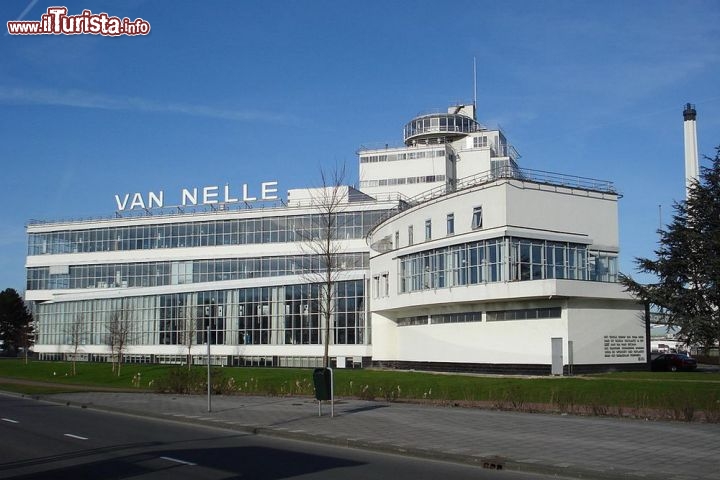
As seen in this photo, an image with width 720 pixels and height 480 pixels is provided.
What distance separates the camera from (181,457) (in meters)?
15.1

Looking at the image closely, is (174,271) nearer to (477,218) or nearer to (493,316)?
(477,218)

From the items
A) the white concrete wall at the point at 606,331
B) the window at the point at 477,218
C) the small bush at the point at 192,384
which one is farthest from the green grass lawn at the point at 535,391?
the window at the point at 477,218

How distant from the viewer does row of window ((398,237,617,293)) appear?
42.9 meters

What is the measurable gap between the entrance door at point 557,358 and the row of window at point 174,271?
34.0 metres

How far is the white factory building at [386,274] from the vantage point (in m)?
43.2

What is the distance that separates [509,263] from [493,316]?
449 centimetres

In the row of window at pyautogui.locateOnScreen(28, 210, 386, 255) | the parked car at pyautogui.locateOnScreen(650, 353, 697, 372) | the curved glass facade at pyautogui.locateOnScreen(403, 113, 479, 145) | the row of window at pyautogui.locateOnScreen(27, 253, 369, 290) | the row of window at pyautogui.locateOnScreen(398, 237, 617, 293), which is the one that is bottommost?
the parked car at pyautogui.locateOnScreen(650, 353, 697, 372)

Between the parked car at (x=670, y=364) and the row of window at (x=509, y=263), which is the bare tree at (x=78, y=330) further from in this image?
the parked car at (x=670, y=364)

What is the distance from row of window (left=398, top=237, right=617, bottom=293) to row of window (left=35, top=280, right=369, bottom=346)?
12.0 m

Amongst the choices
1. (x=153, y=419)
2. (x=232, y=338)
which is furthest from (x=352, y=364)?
(x=153, y=419)

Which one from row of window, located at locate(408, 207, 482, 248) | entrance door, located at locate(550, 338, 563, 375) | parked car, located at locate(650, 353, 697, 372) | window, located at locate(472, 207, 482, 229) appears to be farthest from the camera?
parked car, located at locate(650, 353, 697, 372)

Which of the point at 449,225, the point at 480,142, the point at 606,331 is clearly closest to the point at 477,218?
the point at 449,225

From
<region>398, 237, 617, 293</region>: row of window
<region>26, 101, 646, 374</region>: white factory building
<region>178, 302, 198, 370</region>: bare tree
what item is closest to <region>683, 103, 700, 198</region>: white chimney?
<region>26, 101, 646, 374</region>: white factory building

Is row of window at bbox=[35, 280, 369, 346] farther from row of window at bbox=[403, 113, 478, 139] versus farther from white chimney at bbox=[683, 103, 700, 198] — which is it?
row of window at bbox=[403, 113, 478, 139]
